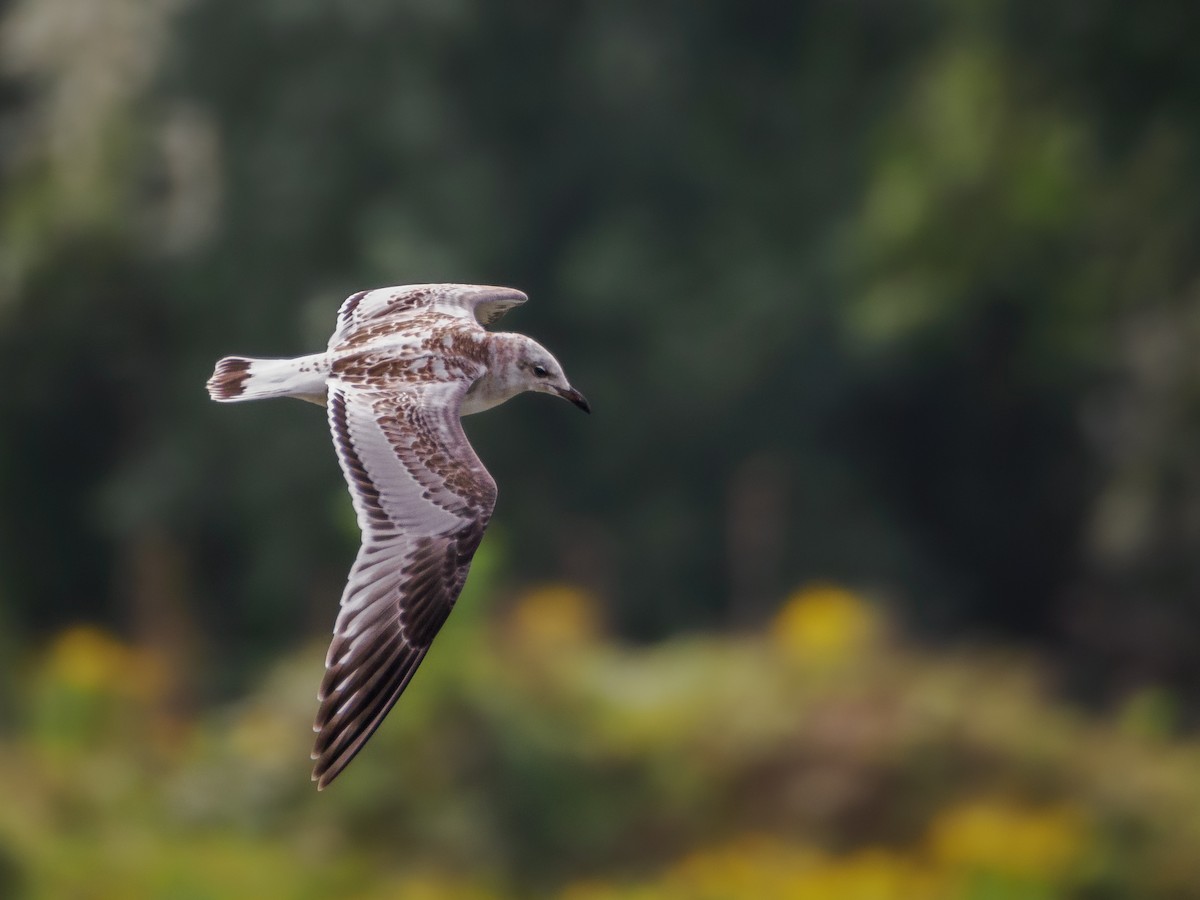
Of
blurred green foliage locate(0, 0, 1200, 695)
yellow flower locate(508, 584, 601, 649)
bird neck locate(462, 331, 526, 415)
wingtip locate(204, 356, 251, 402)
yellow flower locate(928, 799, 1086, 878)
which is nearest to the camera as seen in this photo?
wingtip locate(204, 356, 251, 402)

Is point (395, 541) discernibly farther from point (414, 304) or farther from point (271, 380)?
point (414, 304)

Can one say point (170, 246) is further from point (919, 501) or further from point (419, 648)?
point (419, 648)

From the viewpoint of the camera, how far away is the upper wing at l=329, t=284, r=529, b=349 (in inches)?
282

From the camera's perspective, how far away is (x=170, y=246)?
16734 mm

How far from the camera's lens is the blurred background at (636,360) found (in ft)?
40.2

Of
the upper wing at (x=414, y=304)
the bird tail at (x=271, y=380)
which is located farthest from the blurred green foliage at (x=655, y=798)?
the bird tail at (x=271, y=380)

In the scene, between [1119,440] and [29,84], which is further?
[29,84]

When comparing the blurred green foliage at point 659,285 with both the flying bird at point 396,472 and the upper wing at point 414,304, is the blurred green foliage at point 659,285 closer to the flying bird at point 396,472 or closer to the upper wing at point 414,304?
the upper wing at point 414,304

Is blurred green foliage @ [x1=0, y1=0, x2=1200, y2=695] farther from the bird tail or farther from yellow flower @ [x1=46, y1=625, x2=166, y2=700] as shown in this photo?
the bird tail

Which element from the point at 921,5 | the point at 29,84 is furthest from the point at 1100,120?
the point at 29,84

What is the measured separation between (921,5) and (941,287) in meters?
3.09

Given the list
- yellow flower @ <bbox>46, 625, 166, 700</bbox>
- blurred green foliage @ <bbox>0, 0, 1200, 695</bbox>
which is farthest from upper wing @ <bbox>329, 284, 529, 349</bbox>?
blurred green foliage @ <bbox>0, 0, 1200, 695</bbox>

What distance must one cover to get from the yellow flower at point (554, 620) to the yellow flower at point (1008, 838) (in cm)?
217

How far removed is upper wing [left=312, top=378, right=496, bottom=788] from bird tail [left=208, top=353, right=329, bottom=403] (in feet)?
0.88
